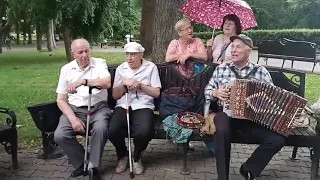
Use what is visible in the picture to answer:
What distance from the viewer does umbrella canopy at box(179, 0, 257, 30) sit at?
5.33m

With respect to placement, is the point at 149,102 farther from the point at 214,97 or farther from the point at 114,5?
the point at 114,5

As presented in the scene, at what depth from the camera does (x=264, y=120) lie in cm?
384

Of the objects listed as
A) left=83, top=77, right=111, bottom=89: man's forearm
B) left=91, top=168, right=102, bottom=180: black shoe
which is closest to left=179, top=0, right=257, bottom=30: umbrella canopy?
left=83, top=77, right=111, bottom=89: man's forearm

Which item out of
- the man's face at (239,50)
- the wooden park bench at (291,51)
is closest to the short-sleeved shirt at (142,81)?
the man's face at (239,50)

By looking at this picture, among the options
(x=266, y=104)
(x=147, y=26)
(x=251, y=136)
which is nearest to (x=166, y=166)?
(x=251, y=136)

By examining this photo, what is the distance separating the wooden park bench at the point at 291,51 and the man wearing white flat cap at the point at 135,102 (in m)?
9.27

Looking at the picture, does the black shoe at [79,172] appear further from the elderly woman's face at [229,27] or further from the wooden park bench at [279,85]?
the elderly woman's face at [229,27]

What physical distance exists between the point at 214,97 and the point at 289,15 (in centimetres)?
4208

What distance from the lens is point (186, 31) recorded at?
15.6ft

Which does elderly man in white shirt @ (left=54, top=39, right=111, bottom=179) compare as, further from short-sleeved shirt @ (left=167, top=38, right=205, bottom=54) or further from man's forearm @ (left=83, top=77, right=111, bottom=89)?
short-sleeved shirt @ (left=167, top=38, right=205, bottom=54)

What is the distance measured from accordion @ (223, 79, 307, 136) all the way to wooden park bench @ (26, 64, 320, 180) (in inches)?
12.7

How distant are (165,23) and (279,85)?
2.38 metres

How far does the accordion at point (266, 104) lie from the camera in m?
3.71

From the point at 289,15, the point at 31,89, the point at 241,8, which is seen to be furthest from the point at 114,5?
the point at 289,15
